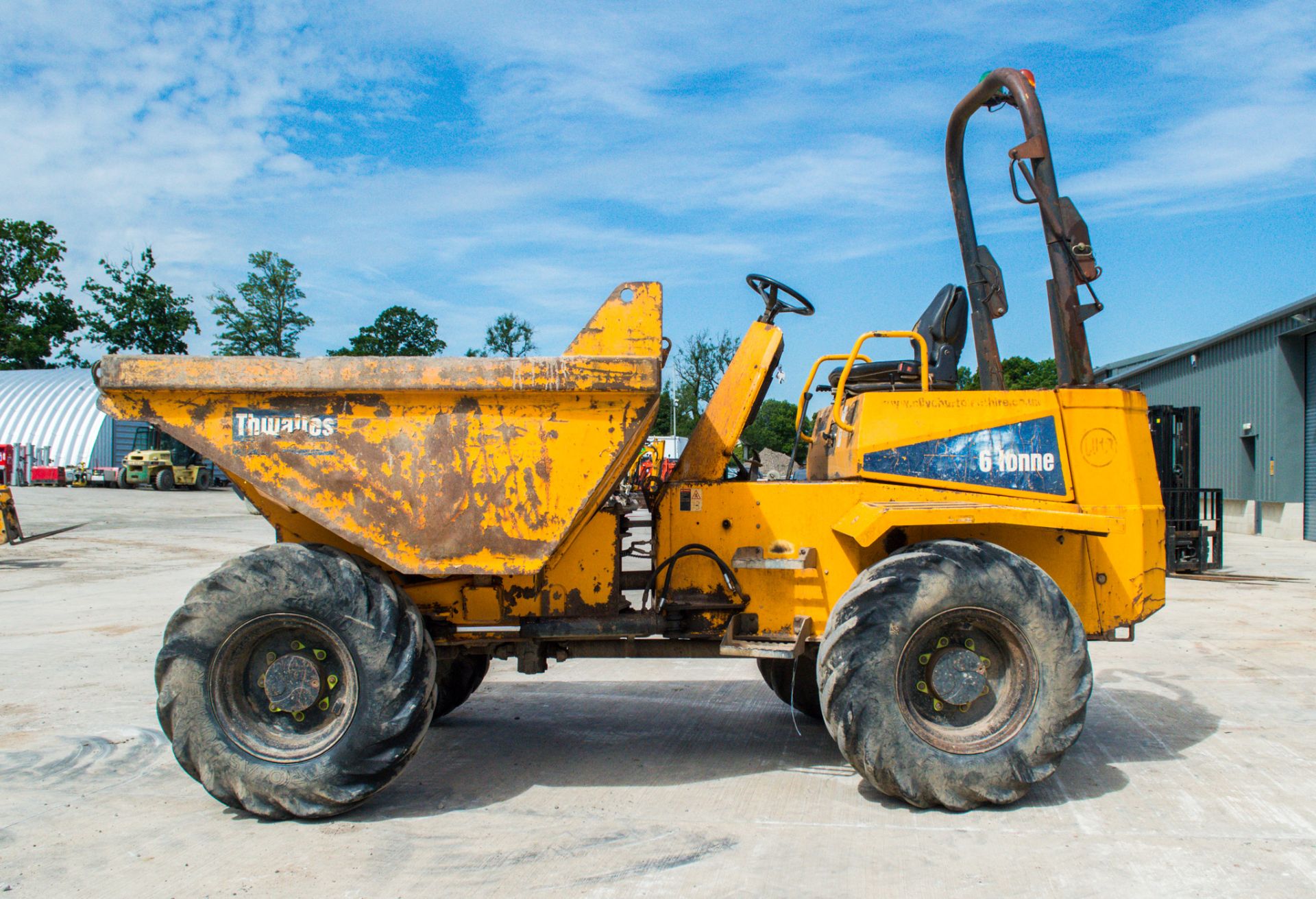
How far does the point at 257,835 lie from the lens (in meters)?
4.27

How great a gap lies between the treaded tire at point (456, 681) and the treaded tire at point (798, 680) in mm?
1809

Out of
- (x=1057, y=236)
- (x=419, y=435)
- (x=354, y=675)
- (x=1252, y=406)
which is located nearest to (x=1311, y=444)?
(x=1252, y=406)

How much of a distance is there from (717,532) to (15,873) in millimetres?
3334

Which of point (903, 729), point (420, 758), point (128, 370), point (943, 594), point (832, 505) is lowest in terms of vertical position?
point (420, 758)

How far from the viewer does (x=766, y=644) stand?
16.5 ft

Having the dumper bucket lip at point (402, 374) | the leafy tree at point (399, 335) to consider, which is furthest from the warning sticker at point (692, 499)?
the leafy tree at point (399, 335)

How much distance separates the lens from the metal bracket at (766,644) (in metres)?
4.91

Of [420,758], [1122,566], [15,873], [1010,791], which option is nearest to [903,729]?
[1010,791]

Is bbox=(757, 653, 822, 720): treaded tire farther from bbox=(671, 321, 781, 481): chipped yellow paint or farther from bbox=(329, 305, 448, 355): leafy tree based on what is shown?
bbox=(329, 305, 448, 355): leafy tree

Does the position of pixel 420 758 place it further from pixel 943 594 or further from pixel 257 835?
pixel 943 594

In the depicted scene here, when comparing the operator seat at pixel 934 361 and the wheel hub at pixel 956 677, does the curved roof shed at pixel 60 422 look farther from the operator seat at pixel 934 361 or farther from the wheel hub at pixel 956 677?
the wheel hub at pixel 956 677

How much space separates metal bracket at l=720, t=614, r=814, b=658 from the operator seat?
4.33ft

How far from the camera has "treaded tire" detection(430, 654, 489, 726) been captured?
6.18 metres

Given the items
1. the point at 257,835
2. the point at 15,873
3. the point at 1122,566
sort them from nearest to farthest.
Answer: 1. the point at 15,873
2. the point at 257,835
3. the point at 1122,566
